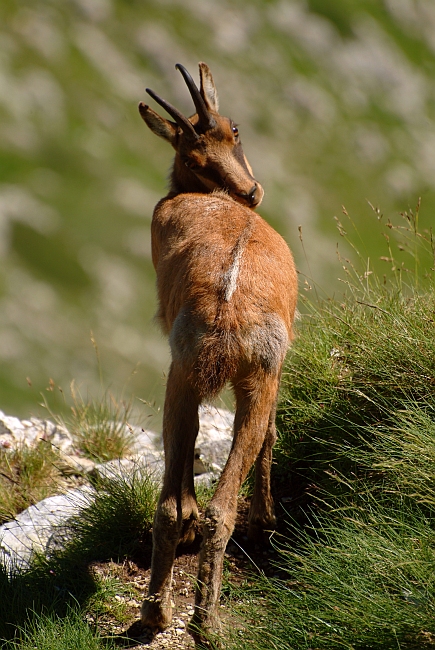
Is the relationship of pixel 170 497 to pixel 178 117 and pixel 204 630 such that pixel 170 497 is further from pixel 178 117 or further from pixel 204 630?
pixel 178 117

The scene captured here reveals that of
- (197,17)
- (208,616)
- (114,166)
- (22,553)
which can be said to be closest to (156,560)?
(208,616)

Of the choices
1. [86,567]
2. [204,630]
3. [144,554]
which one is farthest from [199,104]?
[204,630]

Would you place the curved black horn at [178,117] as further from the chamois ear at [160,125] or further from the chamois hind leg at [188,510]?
the chamois hind leg at [188,510]

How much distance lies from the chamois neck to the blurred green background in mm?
31818

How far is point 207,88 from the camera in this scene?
8141 millimetres

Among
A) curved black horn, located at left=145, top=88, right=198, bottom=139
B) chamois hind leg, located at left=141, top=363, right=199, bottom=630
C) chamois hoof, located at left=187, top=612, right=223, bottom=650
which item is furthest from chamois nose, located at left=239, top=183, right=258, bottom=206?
chamois hoof, located at left=187, top=612, right=223, bottom=650

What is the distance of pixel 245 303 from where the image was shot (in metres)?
4.98

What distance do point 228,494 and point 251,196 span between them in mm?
3215

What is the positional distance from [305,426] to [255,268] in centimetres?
179

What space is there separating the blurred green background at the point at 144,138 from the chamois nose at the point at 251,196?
32.6 metres

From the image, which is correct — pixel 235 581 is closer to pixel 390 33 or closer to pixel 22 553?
pixel 22 553

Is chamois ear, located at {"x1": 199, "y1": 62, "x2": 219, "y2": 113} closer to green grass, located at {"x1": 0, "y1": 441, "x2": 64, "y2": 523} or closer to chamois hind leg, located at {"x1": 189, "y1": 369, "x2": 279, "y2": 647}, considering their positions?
green grass, located at {"x1": 0, "y1": 441, "x2": 64, "y2": 523}

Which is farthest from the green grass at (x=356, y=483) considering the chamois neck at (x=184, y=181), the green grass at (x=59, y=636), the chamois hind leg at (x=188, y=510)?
the chamois neck at (x=184, y=181)

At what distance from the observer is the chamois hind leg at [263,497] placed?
608 centimetres
